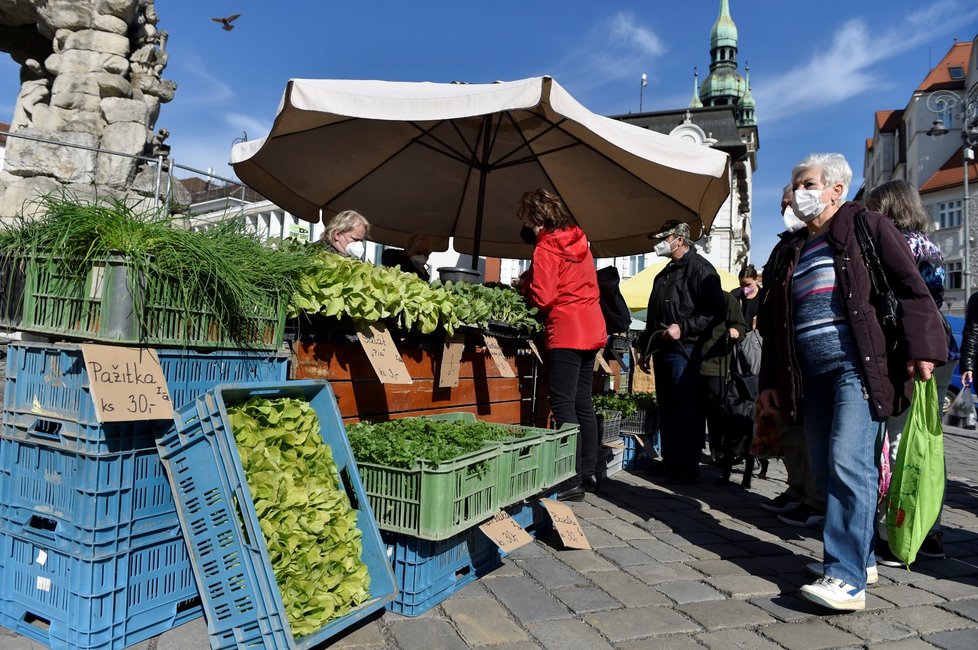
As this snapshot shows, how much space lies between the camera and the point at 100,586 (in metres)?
2.06

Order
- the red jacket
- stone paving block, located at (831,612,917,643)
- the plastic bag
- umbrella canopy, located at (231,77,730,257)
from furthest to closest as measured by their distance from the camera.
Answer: the plastic bag, umbrella canopy, located at (231,77,730,257), the red jacket, stone paving block, located at (831,612,917,643)

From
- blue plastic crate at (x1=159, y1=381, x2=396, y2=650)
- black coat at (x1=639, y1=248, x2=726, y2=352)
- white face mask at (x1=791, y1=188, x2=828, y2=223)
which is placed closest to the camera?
blue plastic crate at (x1=159, y1=381, x2=396, y2=650)

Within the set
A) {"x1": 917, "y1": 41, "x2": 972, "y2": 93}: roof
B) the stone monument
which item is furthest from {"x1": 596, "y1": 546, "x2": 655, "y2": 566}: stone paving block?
{"x1": 917, "y1": 41, "x2": 972, "y2": 93}: roof

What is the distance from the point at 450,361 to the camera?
382 centimetres

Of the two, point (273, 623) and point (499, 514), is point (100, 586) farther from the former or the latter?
point (499, 514)

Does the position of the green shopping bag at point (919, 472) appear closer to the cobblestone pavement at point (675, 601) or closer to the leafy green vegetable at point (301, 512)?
the cobblestone pavement at point (675, 601)

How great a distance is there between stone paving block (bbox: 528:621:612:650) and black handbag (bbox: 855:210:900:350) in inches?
72.0

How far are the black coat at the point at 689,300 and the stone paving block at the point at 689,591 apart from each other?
2.49 m

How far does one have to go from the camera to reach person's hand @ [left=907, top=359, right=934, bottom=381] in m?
2.77

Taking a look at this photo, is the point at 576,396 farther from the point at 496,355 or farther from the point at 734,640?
the point at 734,640

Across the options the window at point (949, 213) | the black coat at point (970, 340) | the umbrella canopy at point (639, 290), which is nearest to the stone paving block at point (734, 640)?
the black coat at point (970, 340)

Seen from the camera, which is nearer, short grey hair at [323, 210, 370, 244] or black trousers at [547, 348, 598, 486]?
short grey hair at [323, 210, 370, 244]

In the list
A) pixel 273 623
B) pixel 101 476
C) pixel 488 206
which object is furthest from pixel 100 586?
pixel 488 206

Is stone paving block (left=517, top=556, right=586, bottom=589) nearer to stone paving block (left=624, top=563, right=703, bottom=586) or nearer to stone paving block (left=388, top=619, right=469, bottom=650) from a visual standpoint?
stone paving block (left=624, top=563, right=703, bottom=586)
